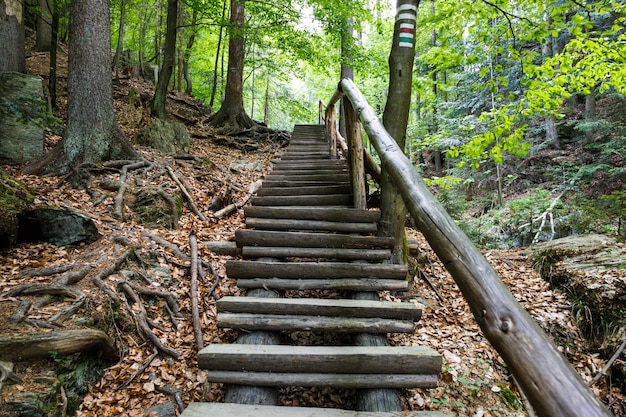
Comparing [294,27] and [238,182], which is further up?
[294,27]

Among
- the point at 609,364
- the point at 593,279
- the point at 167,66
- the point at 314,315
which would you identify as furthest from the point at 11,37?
the point at 609,364

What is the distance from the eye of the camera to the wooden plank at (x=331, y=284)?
3.44 m

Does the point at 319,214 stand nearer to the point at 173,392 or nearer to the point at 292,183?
the point at 292,183

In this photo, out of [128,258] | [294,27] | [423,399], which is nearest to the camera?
[423,399]

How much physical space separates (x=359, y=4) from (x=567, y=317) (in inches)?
364

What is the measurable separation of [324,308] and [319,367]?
0.62 m

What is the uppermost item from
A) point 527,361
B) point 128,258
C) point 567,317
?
point 527,361

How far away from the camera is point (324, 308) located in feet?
10.2

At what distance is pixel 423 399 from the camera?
114 inches

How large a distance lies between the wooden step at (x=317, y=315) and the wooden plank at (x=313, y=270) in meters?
0.44

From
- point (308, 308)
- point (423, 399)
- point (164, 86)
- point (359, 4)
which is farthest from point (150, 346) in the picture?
point (359, 4)

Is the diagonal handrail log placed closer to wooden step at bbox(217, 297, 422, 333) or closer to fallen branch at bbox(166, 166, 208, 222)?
wooden step at bbox(217, 297, 422, 333)

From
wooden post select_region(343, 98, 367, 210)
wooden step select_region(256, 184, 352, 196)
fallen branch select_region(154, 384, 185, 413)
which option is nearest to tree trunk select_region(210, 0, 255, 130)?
wooden step select_region(256, 184, 352, 196)

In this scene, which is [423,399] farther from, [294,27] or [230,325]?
[294,27]
